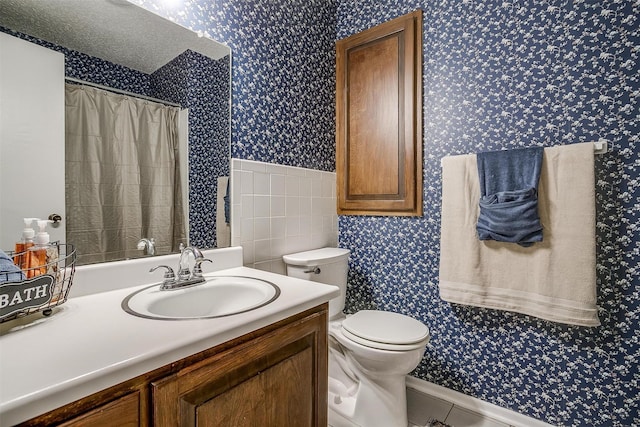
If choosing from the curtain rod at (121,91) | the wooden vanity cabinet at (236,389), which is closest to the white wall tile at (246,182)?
the curtain rod at (121,91)

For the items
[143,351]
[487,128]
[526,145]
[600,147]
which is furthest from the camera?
[487,128]

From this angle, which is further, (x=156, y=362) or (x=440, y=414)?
(x=440, y=414)

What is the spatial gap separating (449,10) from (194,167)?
5.11 ft

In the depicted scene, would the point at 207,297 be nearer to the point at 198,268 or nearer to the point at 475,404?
the point at 198,268

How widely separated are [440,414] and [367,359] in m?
0.61

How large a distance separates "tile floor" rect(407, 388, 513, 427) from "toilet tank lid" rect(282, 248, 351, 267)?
88cm

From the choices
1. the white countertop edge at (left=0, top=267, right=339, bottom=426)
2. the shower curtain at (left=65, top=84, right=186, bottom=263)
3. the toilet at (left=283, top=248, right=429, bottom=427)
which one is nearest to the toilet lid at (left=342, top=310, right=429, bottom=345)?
the toilet at (left=283, top=248, right=429, bottom=427)

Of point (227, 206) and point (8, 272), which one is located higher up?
point (227, 206)

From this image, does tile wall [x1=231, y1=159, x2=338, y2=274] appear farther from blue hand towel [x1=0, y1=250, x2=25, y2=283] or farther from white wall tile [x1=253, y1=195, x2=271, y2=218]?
blue hand towel [x1=0, y1=250, x2=25, y2=283]

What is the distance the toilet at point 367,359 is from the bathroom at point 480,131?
232 millimetres

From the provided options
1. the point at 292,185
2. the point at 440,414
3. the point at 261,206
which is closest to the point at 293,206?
the point at 292,185

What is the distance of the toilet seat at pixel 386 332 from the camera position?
1.32 metres

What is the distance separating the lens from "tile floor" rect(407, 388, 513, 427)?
152 centimetres

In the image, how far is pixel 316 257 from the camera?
168 cm
